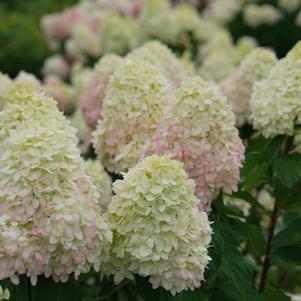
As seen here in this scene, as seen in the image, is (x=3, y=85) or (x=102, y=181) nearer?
(x=102, y=181)

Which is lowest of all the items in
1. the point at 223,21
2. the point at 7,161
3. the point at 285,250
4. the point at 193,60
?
the point at 223,21

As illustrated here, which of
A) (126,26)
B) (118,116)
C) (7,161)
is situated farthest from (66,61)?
(7,161)

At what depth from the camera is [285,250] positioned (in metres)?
2.54

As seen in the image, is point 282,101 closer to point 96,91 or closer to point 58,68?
point 96,91

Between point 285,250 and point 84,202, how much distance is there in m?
0.89

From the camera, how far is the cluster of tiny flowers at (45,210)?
72.4 inches

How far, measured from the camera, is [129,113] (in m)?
2.49

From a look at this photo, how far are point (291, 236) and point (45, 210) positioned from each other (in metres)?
1.00

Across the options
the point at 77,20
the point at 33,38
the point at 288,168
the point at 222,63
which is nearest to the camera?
the point at 288,168

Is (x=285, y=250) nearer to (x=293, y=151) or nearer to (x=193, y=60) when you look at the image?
(x=293, y=151)

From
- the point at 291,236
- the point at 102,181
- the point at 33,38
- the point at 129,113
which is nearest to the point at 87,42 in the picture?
the point at 33,38

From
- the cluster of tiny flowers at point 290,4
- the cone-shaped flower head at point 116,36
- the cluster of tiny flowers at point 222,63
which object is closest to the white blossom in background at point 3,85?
the cluster of tiny flowers at point 222,63

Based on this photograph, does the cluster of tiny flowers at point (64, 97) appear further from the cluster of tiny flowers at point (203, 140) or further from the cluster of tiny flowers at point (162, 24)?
the cluster of tiny flowers at point (203, 140)

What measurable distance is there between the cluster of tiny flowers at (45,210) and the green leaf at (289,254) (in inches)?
31.1
